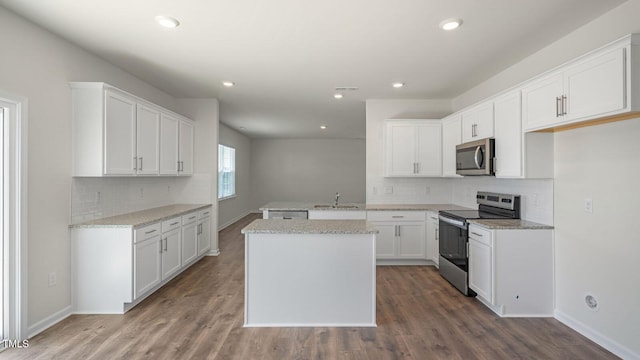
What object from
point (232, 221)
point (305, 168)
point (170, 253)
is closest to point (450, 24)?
point (170, 253)

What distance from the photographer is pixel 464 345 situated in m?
2.46

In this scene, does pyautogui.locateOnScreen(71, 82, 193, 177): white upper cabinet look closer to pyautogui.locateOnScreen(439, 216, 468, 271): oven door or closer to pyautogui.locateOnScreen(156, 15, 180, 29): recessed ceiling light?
pyautogui.locateOnScreen(156, 15, 180, 29): recessed ceiling light

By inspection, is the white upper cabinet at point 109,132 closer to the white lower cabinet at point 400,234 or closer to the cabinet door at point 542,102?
the white lower cabinet at point 400,234

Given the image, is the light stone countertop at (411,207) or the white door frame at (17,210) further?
the light stone countertop at (411,207)

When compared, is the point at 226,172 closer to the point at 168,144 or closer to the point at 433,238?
the point at 168,144

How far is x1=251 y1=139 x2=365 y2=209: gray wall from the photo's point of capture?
10312mm

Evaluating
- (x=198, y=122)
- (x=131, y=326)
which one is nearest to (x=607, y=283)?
(x=131, y=326)

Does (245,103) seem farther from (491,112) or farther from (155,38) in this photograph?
(491,112)

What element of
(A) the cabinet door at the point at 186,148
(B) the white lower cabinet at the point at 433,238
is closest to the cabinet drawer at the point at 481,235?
(B) the white lower cabinet at the point at 433,238

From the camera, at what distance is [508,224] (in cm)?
304

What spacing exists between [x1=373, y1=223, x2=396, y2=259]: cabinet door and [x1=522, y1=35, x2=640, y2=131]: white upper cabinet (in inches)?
89.0

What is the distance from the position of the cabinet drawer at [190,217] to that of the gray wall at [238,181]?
3074mm

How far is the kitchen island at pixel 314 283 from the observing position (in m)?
2.75

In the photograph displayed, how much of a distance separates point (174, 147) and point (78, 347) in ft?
8.75
